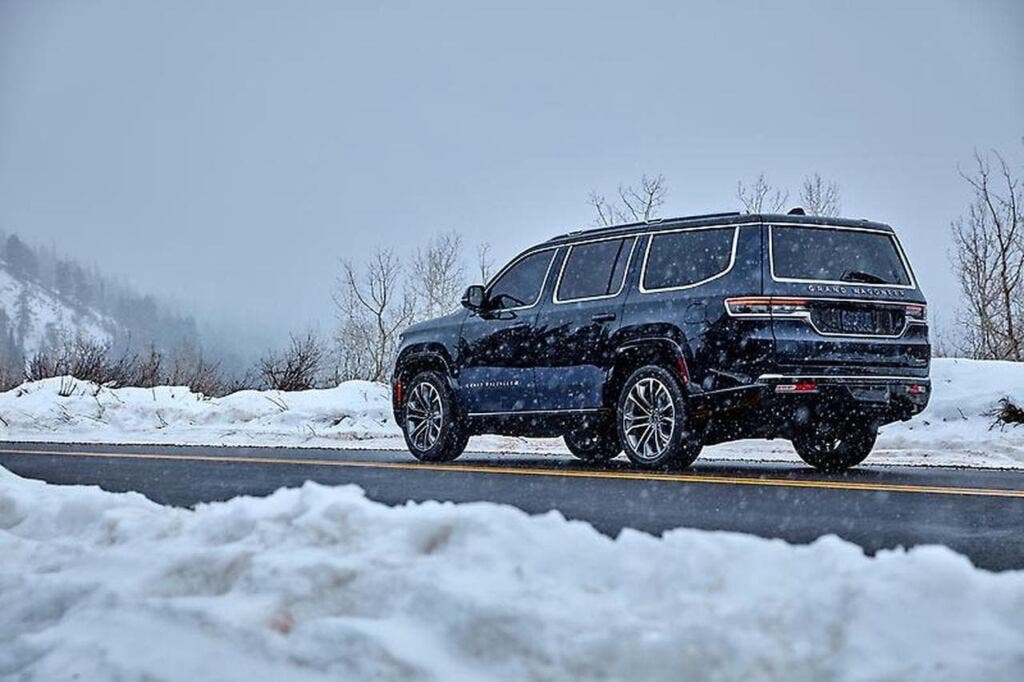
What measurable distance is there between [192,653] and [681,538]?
1469 mm

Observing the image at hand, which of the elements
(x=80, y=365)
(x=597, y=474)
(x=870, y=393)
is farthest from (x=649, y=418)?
(x=80, y=365)

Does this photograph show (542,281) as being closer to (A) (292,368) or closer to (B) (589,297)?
(B) (589,297)

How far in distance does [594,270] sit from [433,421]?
7.46 feet

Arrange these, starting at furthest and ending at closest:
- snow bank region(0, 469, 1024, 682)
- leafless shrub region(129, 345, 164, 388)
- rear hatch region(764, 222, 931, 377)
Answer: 1. leafless shrub region(129, 345, 164, 388)
2. rear hatch region(764, 222, 931, 377)
3. snow bank region(0, 469, 1024, 682)

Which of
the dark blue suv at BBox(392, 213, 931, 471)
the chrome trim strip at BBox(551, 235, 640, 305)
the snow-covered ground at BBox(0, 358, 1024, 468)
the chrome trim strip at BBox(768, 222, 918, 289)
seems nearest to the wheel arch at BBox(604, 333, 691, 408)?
the dark blue suv at BBox(392, 213, 931, 471)

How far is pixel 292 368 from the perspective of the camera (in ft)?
74.2

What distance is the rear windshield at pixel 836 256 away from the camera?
963cm

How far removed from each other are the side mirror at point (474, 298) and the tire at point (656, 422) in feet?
6.81

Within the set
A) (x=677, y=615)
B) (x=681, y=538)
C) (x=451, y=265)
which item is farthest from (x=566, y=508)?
(x=451, y=265)

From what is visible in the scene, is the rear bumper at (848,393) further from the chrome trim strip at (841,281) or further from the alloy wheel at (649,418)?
the alloy wheel at (649,418)

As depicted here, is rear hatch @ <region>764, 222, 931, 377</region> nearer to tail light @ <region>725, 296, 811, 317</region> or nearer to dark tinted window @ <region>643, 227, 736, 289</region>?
tail light @ <region>725, 296, 811, 317</region>

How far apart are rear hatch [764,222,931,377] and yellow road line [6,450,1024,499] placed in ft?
3.04

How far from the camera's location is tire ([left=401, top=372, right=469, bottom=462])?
465 inches

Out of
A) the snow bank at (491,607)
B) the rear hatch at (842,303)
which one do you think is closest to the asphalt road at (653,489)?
the rear hatch at (842,303)
